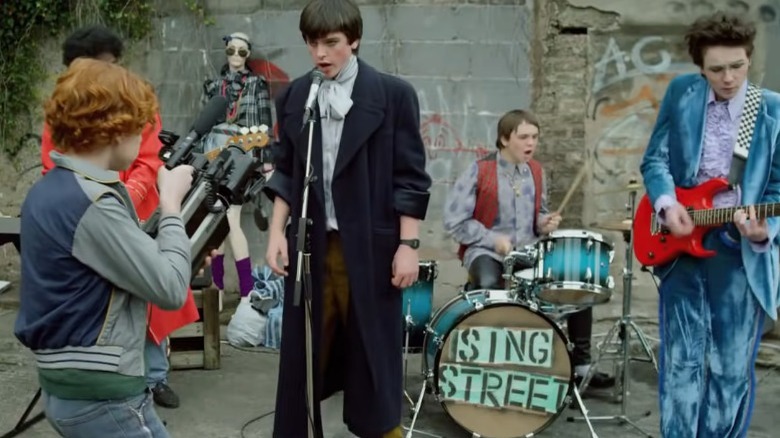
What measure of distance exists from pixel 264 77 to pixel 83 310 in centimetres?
512

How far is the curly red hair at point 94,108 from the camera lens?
238 centimetres

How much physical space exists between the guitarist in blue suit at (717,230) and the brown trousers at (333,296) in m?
1.32

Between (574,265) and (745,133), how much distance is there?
4.16 feet

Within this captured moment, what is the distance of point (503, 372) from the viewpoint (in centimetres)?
478

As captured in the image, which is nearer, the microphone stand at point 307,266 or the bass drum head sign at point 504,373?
the microphone stand at point 307,266

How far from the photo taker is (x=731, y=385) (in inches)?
154

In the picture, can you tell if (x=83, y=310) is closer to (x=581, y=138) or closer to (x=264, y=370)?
(x=264, y=370)

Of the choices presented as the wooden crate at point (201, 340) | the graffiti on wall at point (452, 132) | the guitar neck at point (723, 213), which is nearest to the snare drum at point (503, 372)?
the guitar neck at point (723, 213)

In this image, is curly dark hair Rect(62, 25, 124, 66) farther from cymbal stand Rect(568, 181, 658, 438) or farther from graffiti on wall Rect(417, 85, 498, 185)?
graffiti on wall Rect(417, 85, 498, 185)

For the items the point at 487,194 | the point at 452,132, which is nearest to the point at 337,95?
the point at 487,194

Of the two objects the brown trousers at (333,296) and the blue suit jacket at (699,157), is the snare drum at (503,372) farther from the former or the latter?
the brown trousers at (333,296)

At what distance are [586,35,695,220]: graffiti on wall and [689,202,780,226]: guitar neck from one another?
118 inches

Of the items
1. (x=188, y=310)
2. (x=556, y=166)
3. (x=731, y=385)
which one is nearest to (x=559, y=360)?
(x=731, y=385)

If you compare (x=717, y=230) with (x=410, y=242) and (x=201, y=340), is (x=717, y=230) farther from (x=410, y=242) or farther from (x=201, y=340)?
(x=201, y=340)
